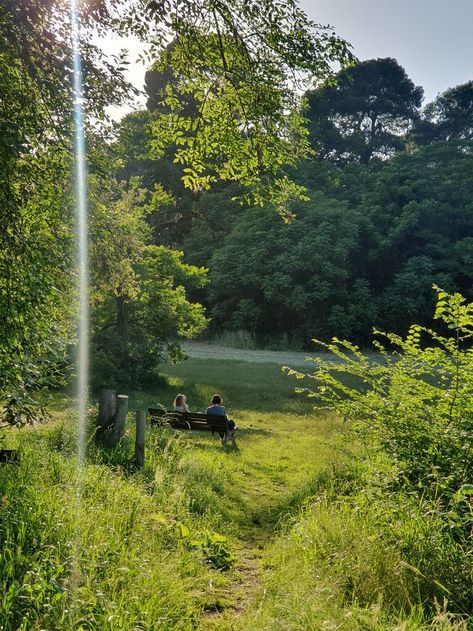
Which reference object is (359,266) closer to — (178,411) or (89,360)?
(89,360)

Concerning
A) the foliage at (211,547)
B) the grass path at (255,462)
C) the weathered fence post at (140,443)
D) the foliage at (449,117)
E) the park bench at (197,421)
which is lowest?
the grass path at (255,462)

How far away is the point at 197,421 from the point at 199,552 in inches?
224

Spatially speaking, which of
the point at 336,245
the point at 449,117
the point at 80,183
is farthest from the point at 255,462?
the point at 449,117

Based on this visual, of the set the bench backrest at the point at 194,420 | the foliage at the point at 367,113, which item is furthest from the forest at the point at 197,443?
the foliage at the point at 367,113

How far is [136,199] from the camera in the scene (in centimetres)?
1783

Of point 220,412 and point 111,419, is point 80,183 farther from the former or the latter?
point 220,412

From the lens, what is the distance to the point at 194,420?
1030cm

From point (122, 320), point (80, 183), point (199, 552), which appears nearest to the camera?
point (199, 552)

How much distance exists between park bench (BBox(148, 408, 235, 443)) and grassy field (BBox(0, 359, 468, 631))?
103 inches

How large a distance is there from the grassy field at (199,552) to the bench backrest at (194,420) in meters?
2.60

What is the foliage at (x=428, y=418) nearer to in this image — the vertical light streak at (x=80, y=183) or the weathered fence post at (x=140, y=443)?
the weathered fence post at (x=140, y=443)

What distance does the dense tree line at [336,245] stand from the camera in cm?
3384

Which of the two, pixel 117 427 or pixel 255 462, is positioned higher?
pixel 117 427

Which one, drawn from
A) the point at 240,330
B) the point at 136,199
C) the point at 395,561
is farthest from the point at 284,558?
the point at 240,330
